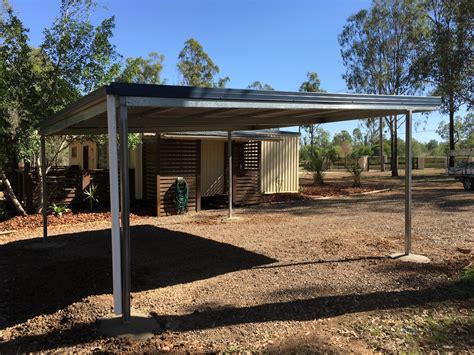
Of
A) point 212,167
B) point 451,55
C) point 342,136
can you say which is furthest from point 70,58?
point 342,136

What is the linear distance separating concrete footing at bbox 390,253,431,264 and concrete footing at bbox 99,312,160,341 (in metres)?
3.93

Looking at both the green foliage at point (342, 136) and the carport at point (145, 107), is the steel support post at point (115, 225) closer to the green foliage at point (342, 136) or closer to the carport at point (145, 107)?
the carport at point (145, 107)

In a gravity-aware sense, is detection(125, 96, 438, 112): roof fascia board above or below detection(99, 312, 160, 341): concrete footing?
above

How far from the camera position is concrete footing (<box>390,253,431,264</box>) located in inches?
243

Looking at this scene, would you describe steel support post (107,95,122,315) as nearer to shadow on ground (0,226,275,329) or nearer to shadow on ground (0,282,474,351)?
shadow on ground (0,282,474,351)

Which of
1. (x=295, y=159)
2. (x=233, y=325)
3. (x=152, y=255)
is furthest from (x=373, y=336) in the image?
(x=295, y=159)

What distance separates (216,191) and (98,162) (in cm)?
476

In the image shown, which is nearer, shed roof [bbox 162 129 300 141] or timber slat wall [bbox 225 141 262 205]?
shed roof [bbox 162 129 300 141]

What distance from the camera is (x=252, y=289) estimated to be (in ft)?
16.5

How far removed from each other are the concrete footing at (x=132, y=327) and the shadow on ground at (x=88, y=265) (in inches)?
34.3

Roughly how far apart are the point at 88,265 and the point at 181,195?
18.1 feet

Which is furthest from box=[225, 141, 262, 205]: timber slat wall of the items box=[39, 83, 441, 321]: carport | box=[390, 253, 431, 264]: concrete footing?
box=[390, 253, 431, 264]: concrete footing

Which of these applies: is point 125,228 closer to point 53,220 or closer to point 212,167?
point 53,220

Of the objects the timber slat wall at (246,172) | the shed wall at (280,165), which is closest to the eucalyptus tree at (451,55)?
the shed wall at (280,165)
